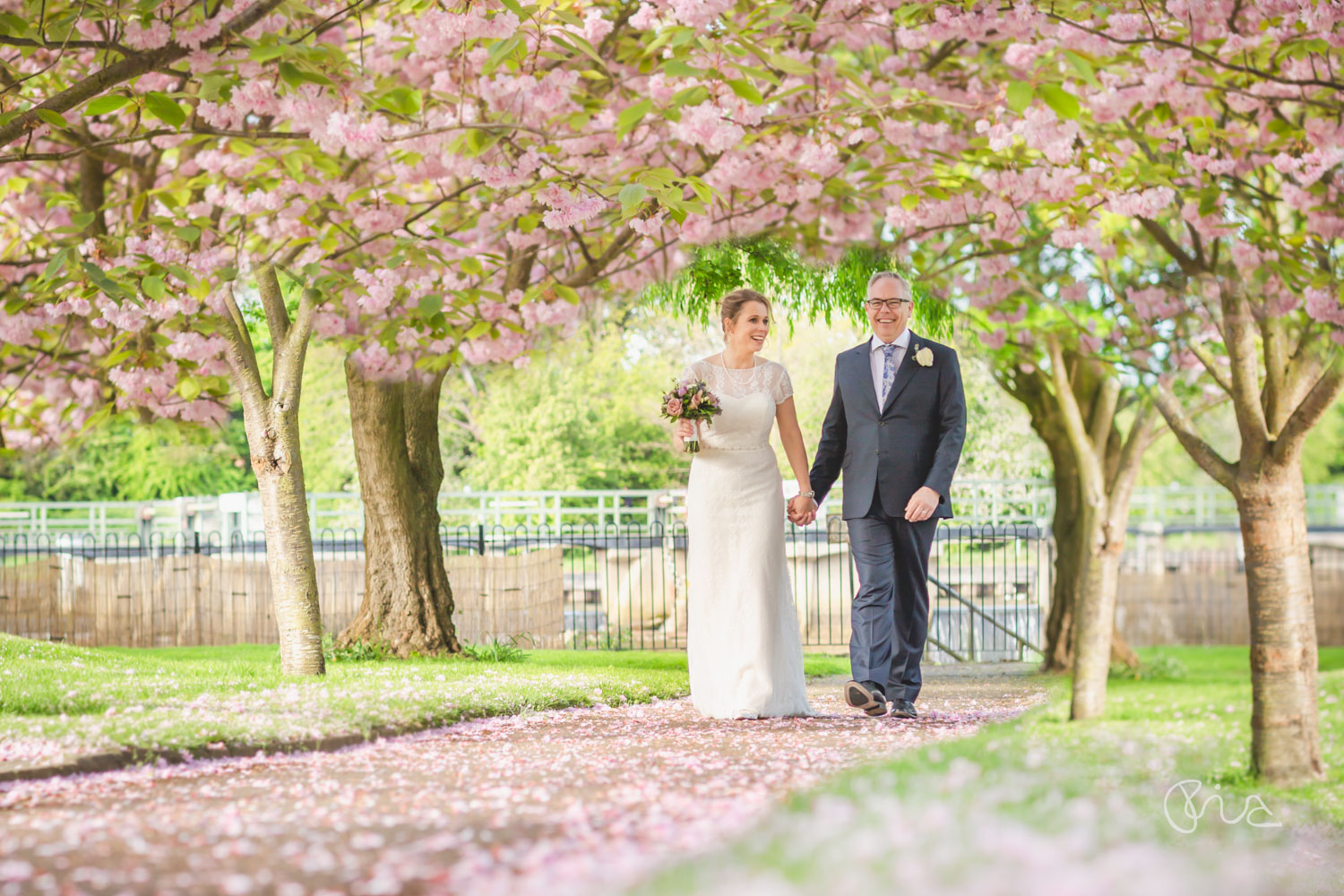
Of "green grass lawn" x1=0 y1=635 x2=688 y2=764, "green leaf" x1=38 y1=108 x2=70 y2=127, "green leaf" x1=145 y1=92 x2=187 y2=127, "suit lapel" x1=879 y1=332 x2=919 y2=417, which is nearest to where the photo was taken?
"green grass lawn" x1=0 y1=635 x2=688 y2=764

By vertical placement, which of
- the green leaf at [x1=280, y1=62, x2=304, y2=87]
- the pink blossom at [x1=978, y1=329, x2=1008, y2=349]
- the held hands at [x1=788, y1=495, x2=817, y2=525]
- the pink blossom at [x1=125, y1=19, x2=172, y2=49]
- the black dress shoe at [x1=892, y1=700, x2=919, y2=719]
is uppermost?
the pink blossom at [x1=125, y1=19, x2=172, y2=49]

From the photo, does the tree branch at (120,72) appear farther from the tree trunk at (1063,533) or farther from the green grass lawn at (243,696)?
the tree trunk at (1063,533)

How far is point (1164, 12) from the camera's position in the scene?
18.3 feet

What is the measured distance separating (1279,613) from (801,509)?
261 cm

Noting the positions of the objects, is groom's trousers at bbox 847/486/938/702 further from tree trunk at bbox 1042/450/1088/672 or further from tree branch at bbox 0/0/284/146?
tree trunk at bbox 1042/450/1088/672

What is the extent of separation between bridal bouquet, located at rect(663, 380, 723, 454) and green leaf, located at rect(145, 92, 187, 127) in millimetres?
2056

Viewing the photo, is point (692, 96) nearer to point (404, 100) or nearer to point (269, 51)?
point (404, 100)

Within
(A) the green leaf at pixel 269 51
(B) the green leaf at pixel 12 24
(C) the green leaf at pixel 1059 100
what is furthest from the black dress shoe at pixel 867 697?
(B) the green leaf at pixel 12 24

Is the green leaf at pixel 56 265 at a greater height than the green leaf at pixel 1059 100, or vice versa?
the green leaf at pixel 1059 100

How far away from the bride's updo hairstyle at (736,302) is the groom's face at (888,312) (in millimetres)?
440

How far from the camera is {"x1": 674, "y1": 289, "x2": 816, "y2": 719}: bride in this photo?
436cm

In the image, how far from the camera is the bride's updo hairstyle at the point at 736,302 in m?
4.36

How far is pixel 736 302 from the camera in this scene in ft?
14.4
